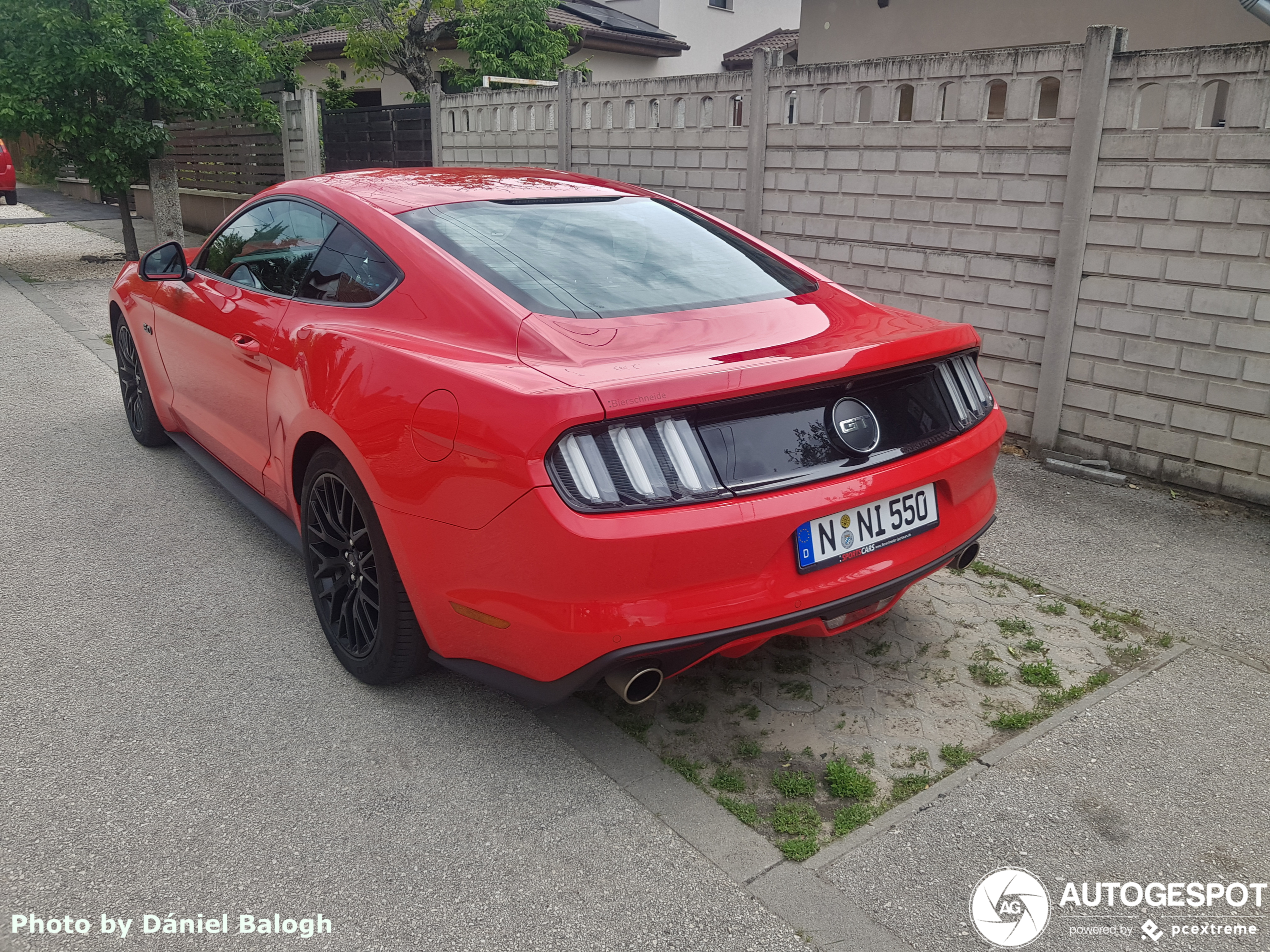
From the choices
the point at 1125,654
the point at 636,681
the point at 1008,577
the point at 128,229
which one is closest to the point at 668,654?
the point at 636,681

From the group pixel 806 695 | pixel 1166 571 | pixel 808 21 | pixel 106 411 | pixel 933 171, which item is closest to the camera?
pixel 806 695

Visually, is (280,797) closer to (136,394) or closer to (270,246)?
(270,246)

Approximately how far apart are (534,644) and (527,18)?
15.7m

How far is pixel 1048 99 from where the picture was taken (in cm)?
540

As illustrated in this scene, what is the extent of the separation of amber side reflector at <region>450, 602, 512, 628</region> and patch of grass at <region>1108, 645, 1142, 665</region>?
2.16 meters

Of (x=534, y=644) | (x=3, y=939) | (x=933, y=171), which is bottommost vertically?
(x=3, y=939)

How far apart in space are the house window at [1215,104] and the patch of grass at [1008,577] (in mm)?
2391

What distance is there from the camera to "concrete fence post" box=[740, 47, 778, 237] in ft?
22.7

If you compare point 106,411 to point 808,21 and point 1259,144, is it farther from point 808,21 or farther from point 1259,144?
point 808,21

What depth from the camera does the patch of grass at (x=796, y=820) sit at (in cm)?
258

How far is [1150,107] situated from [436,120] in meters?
7.67

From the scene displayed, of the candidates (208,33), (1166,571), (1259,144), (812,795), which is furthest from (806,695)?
(208,33)

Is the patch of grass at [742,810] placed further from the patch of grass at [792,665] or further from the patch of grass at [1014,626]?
the patch of grass at [1014,626]

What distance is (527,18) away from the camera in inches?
637
